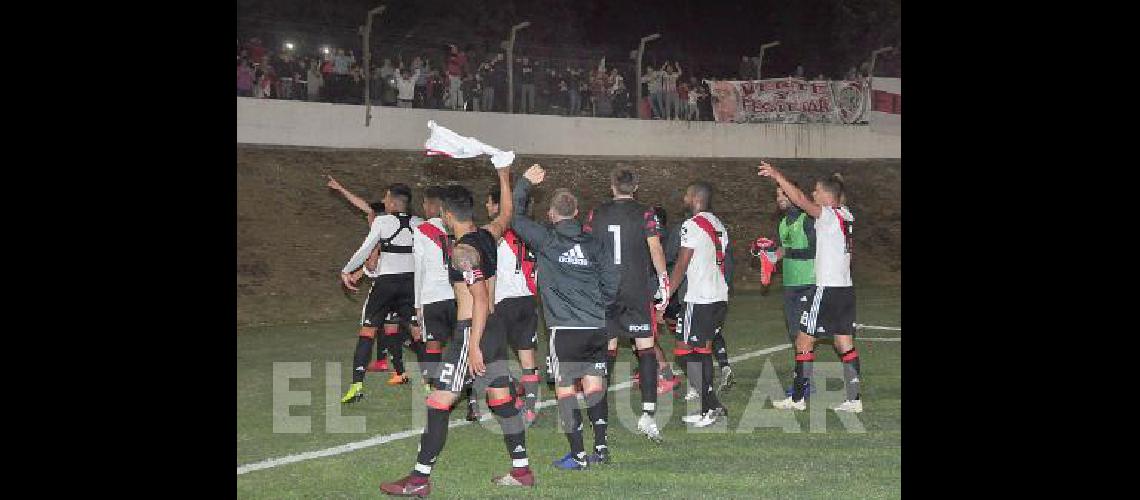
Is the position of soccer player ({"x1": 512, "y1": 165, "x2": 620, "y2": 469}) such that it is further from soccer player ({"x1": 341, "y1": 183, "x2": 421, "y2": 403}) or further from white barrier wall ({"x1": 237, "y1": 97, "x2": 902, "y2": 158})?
white barrier wall ({"x1": 237, "y1": 97, "x2": 902, "y2": 158})

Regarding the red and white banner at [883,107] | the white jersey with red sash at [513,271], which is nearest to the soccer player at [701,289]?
the white jersey with red sash at [513,271]

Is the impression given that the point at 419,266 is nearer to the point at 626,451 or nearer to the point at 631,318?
the point at 631,318

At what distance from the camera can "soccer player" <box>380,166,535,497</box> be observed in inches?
313

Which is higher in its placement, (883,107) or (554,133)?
(883,107)

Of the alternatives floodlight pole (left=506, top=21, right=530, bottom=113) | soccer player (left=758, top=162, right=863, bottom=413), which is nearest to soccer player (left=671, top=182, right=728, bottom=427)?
soccer player (left=758, top=162, right=863, bottom=413)

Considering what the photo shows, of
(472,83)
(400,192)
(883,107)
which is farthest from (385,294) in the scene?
(883,107)

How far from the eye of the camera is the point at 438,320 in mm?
11164

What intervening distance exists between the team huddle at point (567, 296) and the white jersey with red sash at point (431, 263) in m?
0.01

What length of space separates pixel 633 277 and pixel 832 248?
2.31m

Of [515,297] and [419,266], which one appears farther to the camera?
[419,266]

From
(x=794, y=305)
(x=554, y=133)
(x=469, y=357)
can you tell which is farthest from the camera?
(x=554, y=133)
